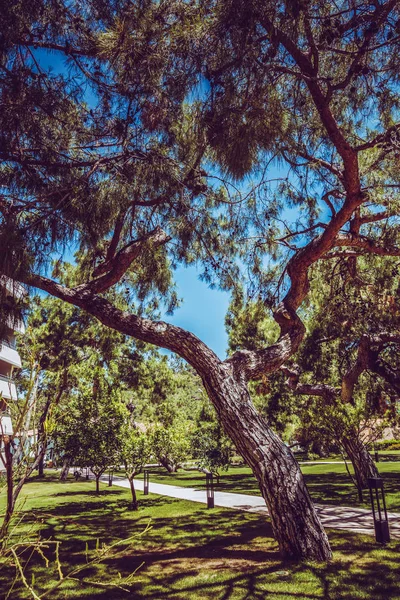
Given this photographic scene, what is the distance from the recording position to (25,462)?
184 centimetres

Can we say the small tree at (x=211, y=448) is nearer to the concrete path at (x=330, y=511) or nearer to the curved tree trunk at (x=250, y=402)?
the concrete path at (x=330, y=511)

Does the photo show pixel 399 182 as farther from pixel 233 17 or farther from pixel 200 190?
pixel 233 17

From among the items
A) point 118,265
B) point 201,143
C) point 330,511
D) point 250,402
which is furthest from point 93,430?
point 201,143

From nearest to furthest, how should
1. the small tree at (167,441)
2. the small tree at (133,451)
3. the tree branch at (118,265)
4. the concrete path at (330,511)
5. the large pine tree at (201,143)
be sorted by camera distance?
the large pine tree at (201,143)
the tree branch at (118,265)
the concrete path at (330,511)
the small tree at (133,451)
the small tree at (167,441)

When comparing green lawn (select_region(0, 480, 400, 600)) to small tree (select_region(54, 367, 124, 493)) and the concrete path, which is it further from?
small tree (select_region(54, 367, 124, 493))

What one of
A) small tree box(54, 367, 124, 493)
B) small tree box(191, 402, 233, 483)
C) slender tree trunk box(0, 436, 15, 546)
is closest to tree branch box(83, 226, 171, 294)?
slender tree trunk box(0, 436, 15, 546)

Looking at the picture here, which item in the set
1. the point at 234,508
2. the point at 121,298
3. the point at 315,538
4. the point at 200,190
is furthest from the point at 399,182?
the point at 234,508

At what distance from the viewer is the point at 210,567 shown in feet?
15.5

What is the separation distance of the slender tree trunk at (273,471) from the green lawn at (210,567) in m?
0.25

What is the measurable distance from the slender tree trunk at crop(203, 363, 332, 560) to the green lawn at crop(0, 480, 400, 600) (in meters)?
0.25

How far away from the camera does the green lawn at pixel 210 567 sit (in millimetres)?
3850

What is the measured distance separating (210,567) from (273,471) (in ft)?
4.09

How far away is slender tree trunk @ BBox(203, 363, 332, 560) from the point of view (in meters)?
4.70

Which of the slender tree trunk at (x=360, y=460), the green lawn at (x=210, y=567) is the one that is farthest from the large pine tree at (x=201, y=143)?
the slender tree trunk at (x=360, y=460)
